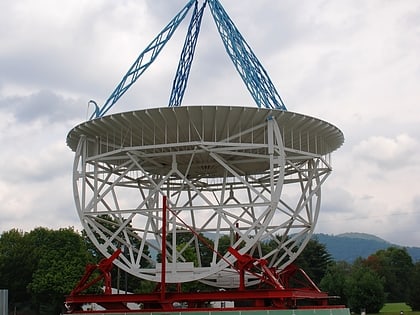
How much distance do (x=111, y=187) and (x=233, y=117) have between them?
339 inches

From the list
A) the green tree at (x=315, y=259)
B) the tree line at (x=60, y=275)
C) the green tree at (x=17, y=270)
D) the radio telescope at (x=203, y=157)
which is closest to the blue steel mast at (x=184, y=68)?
the radio telescope at (x=203, y=157)

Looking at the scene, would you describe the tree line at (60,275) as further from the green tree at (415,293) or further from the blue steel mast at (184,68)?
the blue steel mast at (184,68)

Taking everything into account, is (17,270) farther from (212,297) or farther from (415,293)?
(415,293)

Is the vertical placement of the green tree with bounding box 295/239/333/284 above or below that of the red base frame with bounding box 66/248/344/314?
above

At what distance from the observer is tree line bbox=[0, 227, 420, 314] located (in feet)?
252

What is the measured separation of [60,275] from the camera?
76062 mm

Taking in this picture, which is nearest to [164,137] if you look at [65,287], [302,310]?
[302,310]

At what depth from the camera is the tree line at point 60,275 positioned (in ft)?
252

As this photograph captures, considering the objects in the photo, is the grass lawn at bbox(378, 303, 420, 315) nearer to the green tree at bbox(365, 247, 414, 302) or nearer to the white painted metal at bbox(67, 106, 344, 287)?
the green tree at bbox(365, 247, 414, 302)

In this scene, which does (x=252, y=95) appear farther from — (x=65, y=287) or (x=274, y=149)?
(x=65, y=287)

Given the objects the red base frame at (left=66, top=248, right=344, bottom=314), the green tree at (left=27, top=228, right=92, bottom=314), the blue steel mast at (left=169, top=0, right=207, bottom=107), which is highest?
the blue steel mast at (left=169, top=0, right=207, bottom=107)

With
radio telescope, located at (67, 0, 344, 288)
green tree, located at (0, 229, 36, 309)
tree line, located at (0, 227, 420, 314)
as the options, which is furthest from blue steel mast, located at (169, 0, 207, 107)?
green tree, located at (0, 229, 36, 309)

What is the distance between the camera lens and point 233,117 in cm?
3947

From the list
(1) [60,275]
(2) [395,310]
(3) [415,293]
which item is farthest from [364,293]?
(1) [60,275]
